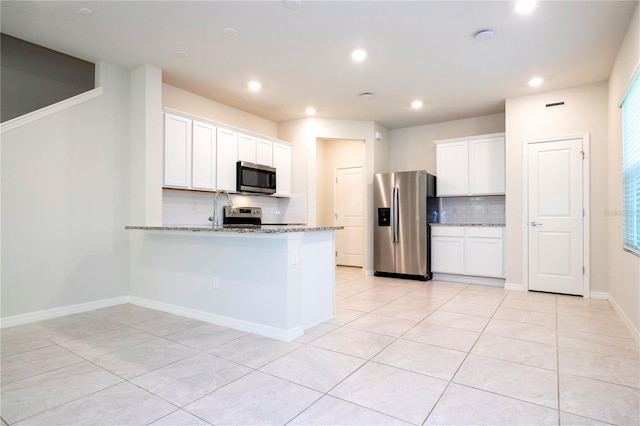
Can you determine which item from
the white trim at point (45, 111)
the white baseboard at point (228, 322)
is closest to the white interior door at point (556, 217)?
the white baseboard at point (228, 322)

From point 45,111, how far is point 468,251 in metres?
5.63

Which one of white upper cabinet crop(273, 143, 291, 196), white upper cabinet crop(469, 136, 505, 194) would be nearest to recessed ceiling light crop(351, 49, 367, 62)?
white upper cabinet crop(273, 143, 291, 196)

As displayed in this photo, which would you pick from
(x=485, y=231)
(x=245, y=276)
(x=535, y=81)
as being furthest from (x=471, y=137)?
(x=245, y=276)

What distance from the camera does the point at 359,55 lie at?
144 inches

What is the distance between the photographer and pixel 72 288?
144 inches

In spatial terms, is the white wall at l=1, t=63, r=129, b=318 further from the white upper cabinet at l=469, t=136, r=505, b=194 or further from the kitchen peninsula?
the white upper cabinet at l=469, t=136, r=505, b=194

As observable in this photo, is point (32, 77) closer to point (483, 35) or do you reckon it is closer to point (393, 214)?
point (483, 35)

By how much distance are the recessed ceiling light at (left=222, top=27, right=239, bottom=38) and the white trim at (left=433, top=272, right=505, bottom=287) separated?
4586 millimetres

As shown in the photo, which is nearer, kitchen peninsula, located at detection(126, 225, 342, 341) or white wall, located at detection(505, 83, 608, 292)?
kitchen peninsula, located at detection(126, 225, 342, 341)

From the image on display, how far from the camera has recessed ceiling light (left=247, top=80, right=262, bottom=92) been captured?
443 cm

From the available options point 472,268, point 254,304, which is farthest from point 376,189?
point 254,304

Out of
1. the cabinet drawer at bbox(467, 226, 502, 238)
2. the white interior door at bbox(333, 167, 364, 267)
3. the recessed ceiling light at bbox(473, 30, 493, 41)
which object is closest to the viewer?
the recessed ceiling light at bbox(473, 30, 493, 41)

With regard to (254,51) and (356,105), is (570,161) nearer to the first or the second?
(356,105)

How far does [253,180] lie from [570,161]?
4291 millimetres
